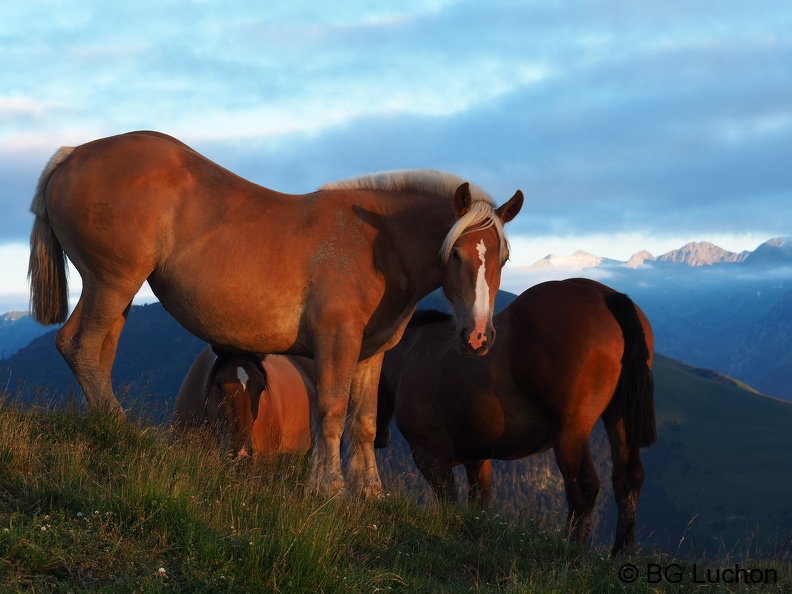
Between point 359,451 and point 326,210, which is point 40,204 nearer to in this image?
point 326,210

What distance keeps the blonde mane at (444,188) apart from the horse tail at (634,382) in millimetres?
2955

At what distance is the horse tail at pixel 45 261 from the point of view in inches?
345

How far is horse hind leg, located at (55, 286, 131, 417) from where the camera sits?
8.38 meters

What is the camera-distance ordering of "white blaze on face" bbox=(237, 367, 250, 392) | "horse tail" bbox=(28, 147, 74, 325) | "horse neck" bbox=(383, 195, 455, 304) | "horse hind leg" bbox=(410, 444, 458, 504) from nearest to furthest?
"horse neck" bbox=(383, 195, 455, 304) < "horse tail" bbox=(28, 147, 74, 325) < "white blaze on face" bbox=(237, 367, 250, 392) < "horse hind leg" bbox=(410, 444, 458, 504)

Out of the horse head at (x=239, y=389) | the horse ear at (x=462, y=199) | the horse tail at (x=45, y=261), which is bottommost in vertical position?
the horse head at (x=239, y=389)

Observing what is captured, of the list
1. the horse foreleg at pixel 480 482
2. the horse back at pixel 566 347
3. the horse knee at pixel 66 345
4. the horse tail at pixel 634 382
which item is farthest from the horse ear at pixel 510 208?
the horse knee at pixel 66 345

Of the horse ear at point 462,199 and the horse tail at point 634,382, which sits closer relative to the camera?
the horse ear at point 462,199

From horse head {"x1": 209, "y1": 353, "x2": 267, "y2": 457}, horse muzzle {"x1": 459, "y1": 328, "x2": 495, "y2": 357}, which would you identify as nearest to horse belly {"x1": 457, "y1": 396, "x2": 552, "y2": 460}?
horse head {"x1": 209, "y1": 353, "x2": 267, "y2": 457}

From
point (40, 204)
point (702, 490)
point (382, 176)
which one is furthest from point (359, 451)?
point (702, 490)

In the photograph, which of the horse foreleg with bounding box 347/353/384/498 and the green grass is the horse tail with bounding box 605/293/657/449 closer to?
the green grass

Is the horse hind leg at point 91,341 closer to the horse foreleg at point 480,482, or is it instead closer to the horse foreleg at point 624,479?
the horse foreleg at point 480,482

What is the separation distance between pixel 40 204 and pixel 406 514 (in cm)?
488

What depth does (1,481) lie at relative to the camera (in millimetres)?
6371

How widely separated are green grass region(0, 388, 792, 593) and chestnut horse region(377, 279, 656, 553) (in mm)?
1628
